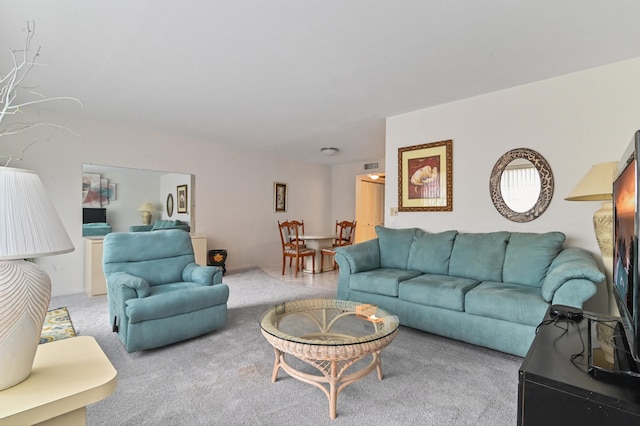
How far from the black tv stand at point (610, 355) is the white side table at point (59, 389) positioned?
157 cm

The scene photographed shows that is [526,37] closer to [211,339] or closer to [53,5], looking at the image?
[53,5]

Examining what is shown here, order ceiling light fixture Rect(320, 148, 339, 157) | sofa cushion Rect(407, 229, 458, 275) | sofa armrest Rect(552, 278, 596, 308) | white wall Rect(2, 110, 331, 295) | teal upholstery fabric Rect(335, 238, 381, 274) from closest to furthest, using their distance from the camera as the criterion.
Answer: sofa armrest Rect(552, 278, 596, 308) < sofa cushion Rect(407, 229, 458, 275) < teal upholstery fabric Rect(335, 238, 381, 274) < white wall Rect(2, 110, 331, 295) < ceiling light fixture Rect(320, 148, 339, 157)

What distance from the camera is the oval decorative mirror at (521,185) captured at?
3.06 metres

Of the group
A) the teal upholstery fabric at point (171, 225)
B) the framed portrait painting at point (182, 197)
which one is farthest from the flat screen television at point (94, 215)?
the framed portrait painting at point (182, 197)

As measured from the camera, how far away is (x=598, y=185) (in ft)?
7.42

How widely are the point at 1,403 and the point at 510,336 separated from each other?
2.77 m

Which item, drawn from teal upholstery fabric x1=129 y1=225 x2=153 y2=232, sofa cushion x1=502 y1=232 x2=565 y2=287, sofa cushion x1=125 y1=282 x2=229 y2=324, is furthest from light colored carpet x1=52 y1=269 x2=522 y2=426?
teal upholstery fabric x1=129 y1=225 x2=153 y2=232

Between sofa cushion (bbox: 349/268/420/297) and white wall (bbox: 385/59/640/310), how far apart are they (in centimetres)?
89

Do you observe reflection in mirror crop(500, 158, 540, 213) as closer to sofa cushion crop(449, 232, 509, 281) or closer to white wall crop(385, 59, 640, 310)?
white wall crop(385, 59, 640, 310)

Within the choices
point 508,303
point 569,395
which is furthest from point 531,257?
point 569,395

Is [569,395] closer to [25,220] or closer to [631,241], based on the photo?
[631,241]

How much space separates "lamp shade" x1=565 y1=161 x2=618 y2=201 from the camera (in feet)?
7.29

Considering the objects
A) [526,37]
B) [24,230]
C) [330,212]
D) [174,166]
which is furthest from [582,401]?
[330,212]

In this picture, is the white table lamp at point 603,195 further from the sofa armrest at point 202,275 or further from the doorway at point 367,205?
the doorway at point 367,205
